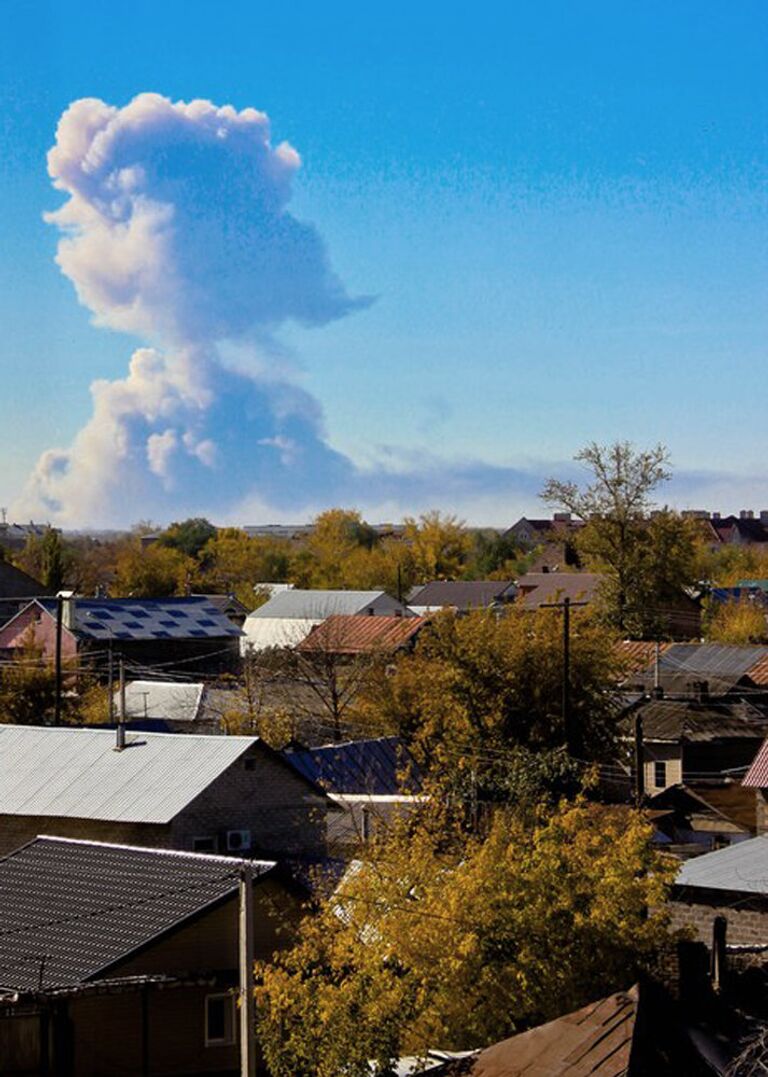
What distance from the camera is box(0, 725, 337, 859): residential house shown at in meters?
32.6

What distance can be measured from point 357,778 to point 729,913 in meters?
15.4

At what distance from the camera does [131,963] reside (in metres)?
25.4

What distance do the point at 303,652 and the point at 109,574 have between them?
273 ft

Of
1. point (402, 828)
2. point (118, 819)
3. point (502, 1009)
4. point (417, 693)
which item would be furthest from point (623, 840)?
point (417, 693)

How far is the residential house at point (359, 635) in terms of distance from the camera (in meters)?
70.8

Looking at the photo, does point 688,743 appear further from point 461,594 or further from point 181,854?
point 461,594

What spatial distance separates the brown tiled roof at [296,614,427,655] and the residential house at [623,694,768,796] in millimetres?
15930

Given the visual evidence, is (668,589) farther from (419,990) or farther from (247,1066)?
(247,1066)

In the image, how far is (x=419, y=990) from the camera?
875 inches

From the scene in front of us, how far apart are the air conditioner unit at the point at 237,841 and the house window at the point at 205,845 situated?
10.5 inches

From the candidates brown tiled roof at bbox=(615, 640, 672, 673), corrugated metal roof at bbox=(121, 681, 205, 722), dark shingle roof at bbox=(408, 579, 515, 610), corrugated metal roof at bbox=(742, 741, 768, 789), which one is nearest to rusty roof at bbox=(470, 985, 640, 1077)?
corrugated metal roof at bbox=(742, 741, 768, 789)

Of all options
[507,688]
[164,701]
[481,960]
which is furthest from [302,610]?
[481,960]

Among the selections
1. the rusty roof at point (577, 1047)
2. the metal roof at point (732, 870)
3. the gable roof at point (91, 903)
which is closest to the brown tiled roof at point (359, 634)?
the metal roof at point (732, 870)

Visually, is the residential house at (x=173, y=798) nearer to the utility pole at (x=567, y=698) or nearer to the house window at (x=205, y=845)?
the house window at (x=205, y=845)
